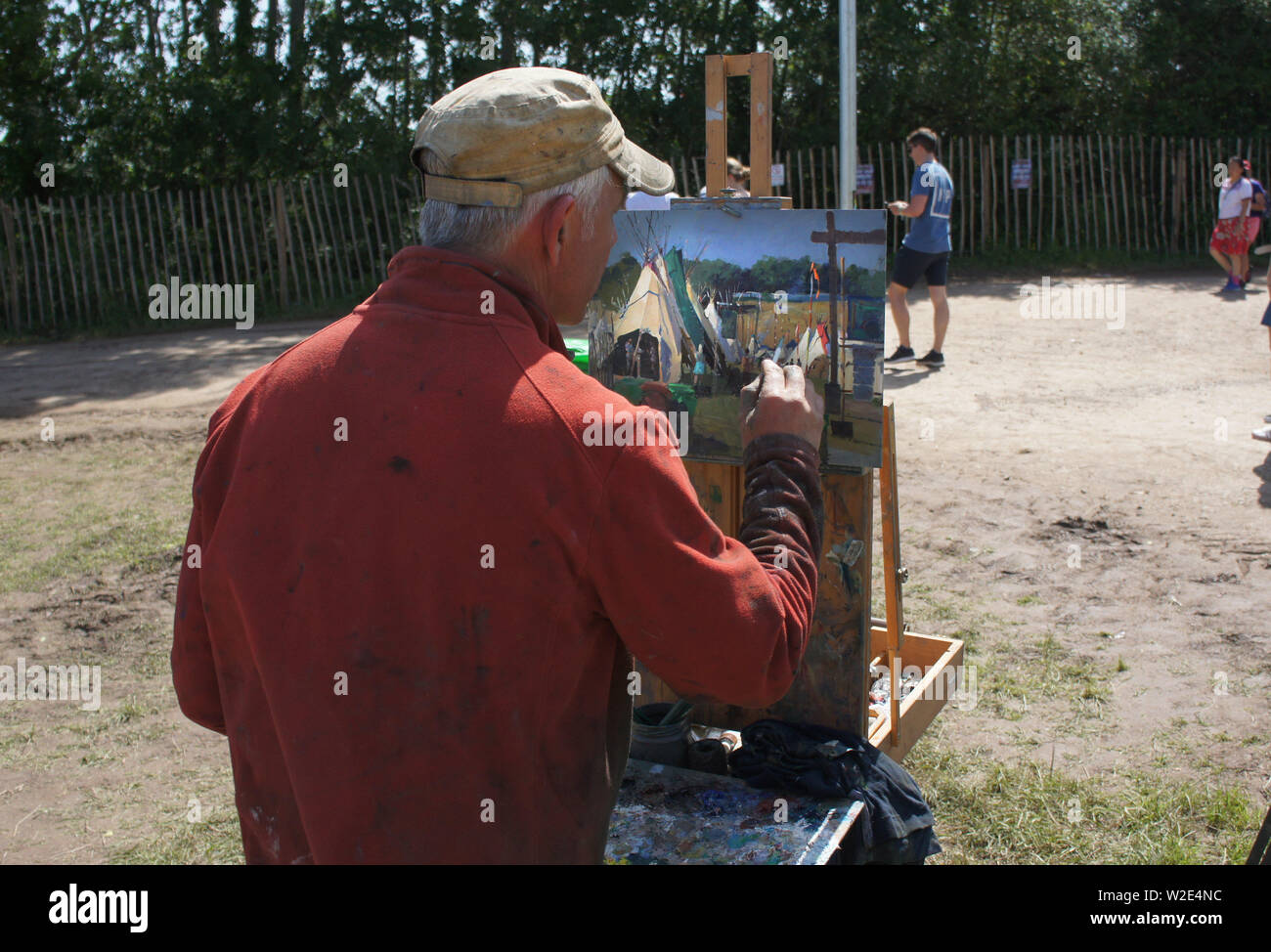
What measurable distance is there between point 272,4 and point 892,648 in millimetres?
14888

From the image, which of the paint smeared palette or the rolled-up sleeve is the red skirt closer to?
the paint smeared palette

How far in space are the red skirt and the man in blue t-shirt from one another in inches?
202

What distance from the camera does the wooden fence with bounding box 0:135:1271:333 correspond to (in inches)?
531

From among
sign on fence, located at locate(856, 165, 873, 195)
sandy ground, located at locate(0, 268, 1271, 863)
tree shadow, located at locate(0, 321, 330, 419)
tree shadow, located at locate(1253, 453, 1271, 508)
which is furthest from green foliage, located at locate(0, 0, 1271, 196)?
tree shadow, located at locate(1253, 453, 1271, 508)

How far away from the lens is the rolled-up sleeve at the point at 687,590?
4.77 ft

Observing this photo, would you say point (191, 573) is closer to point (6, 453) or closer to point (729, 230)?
point (729, 230)

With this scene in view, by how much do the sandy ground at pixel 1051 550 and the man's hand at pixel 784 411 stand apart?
6.85 feet

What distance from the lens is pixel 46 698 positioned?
4199 millimetres

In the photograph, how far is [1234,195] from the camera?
1192cm

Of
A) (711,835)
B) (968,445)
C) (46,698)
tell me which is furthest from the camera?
(968,445)

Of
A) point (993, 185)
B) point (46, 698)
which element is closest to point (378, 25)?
point (993, 185)

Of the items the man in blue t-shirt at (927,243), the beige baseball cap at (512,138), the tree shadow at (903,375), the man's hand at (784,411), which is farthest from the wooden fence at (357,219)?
the beige baseball cap at (512,138)

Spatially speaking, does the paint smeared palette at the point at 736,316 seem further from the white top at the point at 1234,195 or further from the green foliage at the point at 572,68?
the green foliage at the point at 572,68

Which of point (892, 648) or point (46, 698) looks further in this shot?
point (46, 698)
